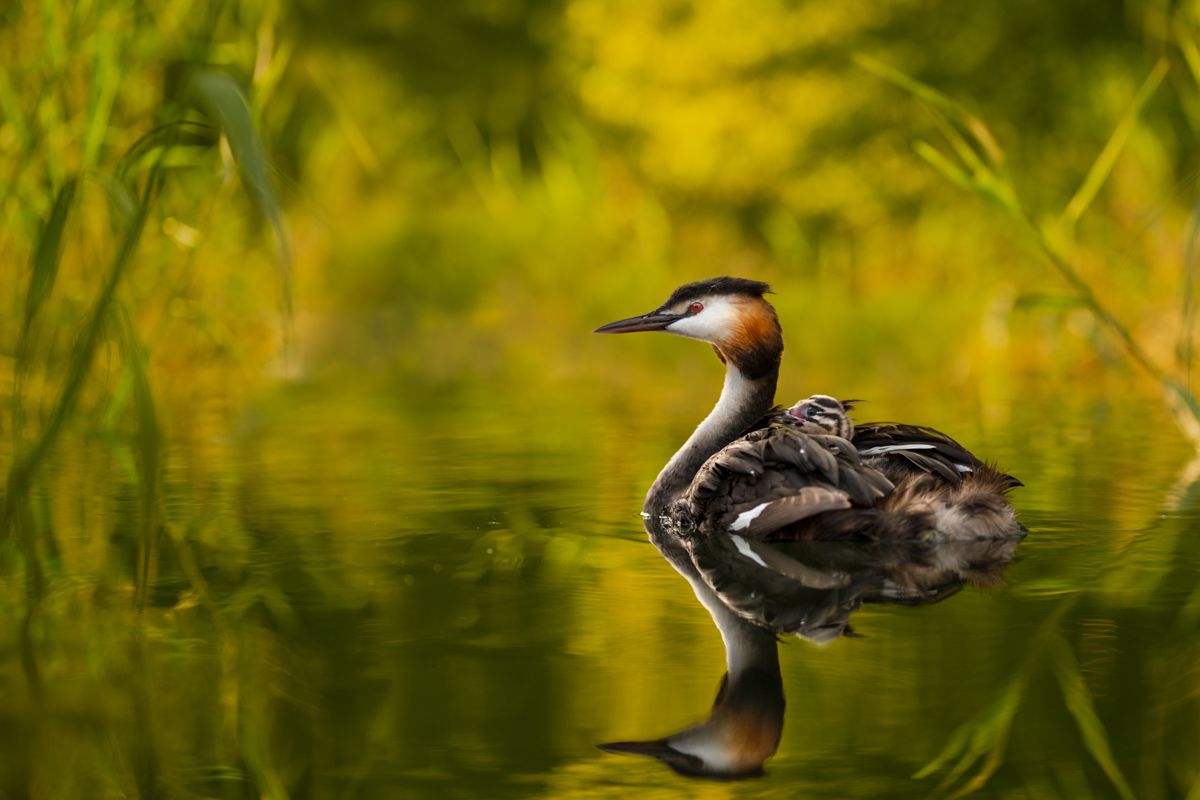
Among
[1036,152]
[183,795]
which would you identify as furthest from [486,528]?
[1036,152]

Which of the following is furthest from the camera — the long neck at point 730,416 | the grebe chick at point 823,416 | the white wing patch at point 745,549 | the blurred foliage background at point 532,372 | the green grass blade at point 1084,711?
the long neck at point 730,416

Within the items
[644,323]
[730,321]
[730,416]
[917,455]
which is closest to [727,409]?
[730,416]

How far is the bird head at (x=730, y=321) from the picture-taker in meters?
6.98

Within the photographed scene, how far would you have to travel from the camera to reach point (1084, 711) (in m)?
3.78

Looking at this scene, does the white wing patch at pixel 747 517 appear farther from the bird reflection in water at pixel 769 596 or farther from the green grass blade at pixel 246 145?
the green grass blade at pixel 246 145

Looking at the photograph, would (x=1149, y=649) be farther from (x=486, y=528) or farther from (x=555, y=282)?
(x=555, y=282)

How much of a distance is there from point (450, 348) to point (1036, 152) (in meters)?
5.31

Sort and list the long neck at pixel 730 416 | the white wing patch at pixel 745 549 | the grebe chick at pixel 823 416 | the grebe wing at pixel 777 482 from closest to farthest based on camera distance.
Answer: the white wing patch at pixel 745 549 → the grebe wing at pixel 777 482 → the grebe chick at pixel 823 416 → the long neck at pixel 730 416

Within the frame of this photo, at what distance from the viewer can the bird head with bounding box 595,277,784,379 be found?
698 cm

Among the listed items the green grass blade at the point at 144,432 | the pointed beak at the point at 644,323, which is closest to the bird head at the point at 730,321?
the pointed beak at the point at 644,323

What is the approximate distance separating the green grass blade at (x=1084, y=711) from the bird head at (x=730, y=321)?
264 cm

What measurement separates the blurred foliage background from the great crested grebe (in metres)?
0.31

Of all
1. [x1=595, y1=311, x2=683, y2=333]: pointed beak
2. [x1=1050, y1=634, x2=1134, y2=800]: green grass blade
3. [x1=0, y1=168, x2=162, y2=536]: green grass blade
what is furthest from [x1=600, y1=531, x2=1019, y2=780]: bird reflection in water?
[x1=0, y1=168, x2=162, y2=536]: green grass blade

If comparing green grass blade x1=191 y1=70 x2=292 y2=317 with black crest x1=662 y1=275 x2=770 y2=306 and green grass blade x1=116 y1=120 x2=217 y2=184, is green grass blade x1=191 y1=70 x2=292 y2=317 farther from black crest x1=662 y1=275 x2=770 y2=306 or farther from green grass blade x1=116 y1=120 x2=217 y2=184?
black crest x1=662 y1=275 x2=770 y2=306
